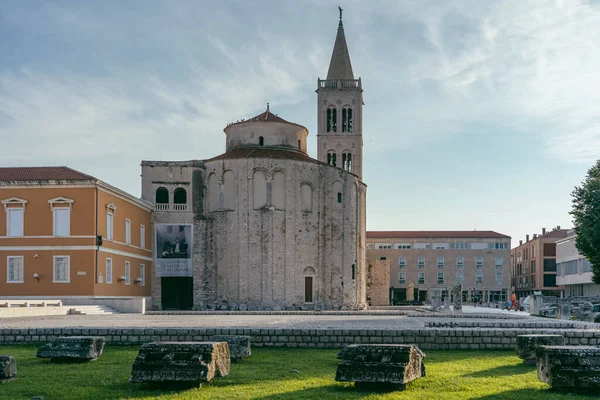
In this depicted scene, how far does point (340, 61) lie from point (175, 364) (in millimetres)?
68914

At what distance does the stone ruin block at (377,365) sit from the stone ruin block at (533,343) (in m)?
3.88

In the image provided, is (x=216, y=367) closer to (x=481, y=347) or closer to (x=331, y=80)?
(x=481, y=347)

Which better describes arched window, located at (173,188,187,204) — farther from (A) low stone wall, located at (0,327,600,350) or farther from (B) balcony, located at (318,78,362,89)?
(A) low stone wall, located at (0,327,600,350)

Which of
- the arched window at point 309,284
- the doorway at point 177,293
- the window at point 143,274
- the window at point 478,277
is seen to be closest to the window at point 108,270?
the window at point 143,274

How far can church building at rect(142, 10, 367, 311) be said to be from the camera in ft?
165

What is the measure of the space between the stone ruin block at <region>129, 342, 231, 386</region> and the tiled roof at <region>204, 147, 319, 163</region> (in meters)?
40.7

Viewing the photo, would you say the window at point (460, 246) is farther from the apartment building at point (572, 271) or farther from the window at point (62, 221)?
the window at point (62, 221)

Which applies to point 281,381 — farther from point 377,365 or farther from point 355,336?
point 355,336

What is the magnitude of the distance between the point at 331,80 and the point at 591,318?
51.0 m

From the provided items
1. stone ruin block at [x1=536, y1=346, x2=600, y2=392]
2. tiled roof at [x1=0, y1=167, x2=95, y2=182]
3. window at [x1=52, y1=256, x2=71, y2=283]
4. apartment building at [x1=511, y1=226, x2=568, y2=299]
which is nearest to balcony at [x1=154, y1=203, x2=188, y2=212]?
tiled roof at [x1=0, y1=167, x2=95, y2=182]

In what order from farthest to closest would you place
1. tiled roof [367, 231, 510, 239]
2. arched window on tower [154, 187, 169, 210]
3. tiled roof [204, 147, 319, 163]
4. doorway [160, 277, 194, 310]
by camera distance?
tiled roof [367, 231, 510, 239]
arched window on tower [154, 187, 169, 210]
tiled roof [204, 147, 319, 163]
doorway [160, 277, 194, 310]

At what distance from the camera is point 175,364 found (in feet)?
33.2

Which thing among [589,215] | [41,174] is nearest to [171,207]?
[41,174]

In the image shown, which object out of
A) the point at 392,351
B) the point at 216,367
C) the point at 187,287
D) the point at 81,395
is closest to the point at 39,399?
the point at 81,395
